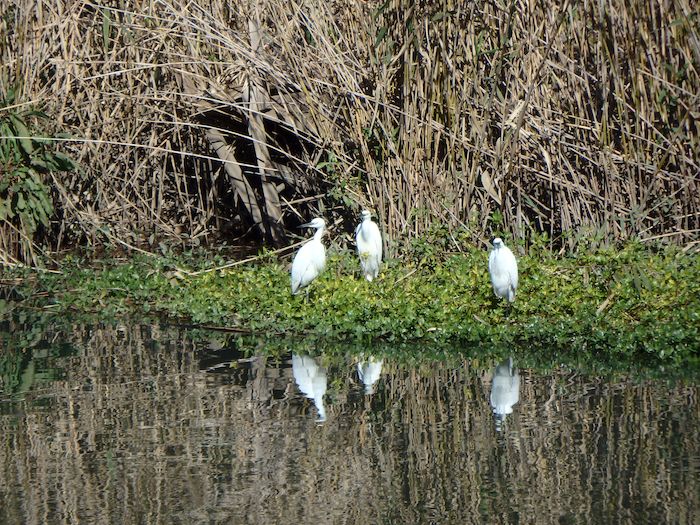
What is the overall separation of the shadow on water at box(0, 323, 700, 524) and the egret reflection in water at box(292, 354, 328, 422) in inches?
0.6

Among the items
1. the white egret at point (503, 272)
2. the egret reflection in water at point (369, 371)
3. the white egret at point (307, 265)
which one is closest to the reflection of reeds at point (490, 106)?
the white egret at point (307, 265)

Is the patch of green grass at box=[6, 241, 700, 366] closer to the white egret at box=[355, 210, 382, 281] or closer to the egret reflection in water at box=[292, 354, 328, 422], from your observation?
the white egret at box=[355, 210, 382, 281]

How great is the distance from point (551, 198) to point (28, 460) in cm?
A: 478

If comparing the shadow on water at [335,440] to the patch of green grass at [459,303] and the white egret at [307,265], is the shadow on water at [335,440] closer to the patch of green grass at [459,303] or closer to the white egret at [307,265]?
the patch of green grass at [459,303]

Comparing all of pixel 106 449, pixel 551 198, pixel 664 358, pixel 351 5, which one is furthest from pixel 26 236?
pixel 664 358

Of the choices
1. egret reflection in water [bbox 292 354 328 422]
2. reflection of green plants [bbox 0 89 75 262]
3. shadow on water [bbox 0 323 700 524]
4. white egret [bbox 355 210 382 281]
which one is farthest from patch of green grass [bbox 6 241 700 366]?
reflection of green plants [bbox 0 89 75 262]

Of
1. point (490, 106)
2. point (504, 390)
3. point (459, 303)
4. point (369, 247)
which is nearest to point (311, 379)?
point (504, 390)

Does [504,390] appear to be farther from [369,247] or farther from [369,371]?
[369,247]

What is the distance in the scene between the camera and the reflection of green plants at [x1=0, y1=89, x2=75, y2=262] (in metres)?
9.46

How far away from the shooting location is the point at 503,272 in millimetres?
6969

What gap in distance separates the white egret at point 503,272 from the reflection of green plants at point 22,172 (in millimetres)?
4176

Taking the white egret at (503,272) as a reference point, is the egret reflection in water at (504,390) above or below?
below

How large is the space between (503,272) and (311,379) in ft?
4.86

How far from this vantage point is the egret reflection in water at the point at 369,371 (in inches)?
238
